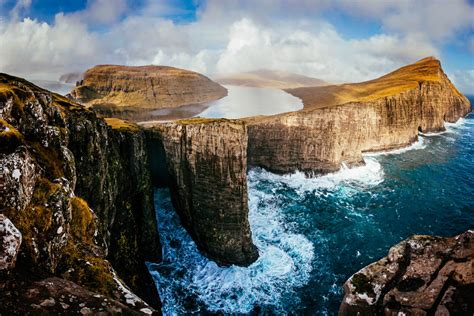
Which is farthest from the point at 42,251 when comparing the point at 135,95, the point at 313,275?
the point at 135,95

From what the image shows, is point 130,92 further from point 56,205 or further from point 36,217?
point 36,217

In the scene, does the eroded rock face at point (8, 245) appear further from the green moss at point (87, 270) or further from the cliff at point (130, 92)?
the cliff at point (130, 92)

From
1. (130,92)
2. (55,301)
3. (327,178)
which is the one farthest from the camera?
(130,92)

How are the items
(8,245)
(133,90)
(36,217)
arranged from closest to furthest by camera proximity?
(8,245), (36,217), (133,90)

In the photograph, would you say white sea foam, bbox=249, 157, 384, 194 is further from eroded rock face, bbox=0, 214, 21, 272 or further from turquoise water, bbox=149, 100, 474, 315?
eroded rock face, bbox=0, 214, 21, 272

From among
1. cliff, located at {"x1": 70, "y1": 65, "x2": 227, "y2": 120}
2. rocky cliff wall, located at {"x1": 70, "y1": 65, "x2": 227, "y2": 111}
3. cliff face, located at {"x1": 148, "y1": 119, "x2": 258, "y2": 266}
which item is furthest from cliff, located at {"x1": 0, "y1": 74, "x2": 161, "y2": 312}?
rocky cliff wall, located at {"x1": 70, "y1": 65, "x2": 227, "y2": 111}

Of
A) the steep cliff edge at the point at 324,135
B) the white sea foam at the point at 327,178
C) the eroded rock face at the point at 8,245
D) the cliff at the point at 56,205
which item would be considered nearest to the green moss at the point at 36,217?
the cliff at the point at 56,205

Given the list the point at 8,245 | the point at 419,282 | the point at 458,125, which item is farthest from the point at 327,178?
the point at 458,125
